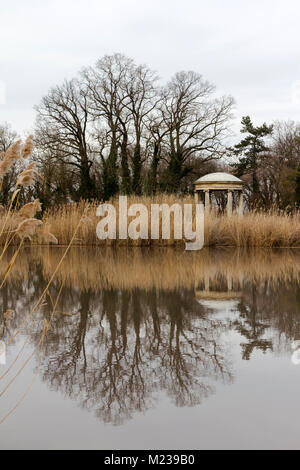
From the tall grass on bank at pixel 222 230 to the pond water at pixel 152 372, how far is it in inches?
333

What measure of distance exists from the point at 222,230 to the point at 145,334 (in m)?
11.1

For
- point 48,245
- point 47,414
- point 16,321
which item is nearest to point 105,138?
point 48,245

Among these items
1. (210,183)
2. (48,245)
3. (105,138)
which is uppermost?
(105,138)

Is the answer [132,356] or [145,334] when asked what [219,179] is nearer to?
[145,334]

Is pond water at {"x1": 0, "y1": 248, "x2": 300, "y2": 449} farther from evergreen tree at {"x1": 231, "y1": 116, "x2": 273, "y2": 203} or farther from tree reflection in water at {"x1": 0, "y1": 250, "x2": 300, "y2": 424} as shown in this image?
evergreen tree at {"x1": 231, "y1": 116, "x2": 273, "y2": 203}

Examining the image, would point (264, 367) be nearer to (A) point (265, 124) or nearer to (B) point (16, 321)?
(B) point (16, 321)

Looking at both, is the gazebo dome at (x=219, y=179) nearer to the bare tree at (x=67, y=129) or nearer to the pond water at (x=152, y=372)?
the bare tree at (x=67, y=129)

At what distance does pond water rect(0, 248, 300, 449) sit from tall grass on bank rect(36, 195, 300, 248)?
8458 mm

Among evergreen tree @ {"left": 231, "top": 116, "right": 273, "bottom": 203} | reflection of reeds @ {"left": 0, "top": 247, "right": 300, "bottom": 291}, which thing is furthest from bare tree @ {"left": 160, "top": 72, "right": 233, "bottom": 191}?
reflection of reeds @ {"left": 0, "top": 247, "right": 300, "bottom": 291}

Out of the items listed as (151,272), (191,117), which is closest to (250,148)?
(191,117)

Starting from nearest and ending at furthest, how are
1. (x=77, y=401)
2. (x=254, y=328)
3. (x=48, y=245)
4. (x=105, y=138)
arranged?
1. (x=77, y=401)
2. (x=254, y=328)
3. (x=48, y=245)
4. (x=105, y=138)

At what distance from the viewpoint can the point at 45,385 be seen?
7.53 feet

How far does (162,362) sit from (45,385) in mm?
616

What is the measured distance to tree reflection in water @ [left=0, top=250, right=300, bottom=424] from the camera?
2225 millimetres
